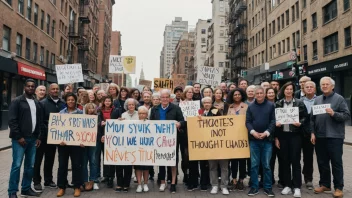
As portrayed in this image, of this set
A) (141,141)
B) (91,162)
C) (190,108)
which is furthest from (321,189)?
(91,162)

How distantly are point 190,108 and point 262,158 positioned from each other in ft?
6.64

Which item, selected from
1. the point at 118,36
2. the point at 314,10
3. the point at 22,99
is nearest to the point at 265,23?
the point at 314,10

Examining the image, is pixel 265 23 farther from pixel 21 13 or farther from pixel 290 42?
pixel 21 13

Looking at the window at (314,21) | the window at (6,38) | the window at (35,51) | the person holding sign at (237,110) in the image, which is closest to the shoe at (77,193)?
the person holding sign at (237,110)

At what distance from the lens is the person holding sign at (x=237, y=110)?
22.4ft

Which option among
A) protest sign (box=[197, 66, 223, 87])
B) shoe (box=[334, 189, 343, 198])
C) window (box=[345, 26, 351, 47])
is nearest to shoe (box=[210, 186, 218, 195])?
shoe (box=[334, 189, 343, 198])

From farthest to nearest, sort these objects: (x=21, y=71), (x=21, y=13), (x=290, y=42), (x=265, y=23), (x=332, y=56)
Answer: (x=265, y=23) < (x=290, y=42) < (x=332, y=56) < (x=21, y=13) < (x=21, y=71)

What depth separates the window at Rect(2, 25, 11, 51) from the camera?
2120cm

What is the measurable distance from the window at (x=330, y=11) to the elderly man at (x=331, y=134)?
23327 millimetres

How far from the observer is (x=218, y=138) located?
6723 millimetres

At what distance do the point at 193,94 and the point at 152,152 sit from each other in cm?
224

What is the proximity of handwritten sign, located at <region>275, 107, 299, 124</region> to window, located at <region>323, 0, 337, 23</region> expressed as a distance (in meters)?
23.8

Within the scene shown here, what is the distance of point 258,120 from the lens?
6320 millimetres

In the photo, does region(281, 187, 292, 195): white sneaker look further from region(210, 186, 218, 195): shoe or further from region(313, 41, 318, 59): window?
region(313, 41, 318, 59): window
